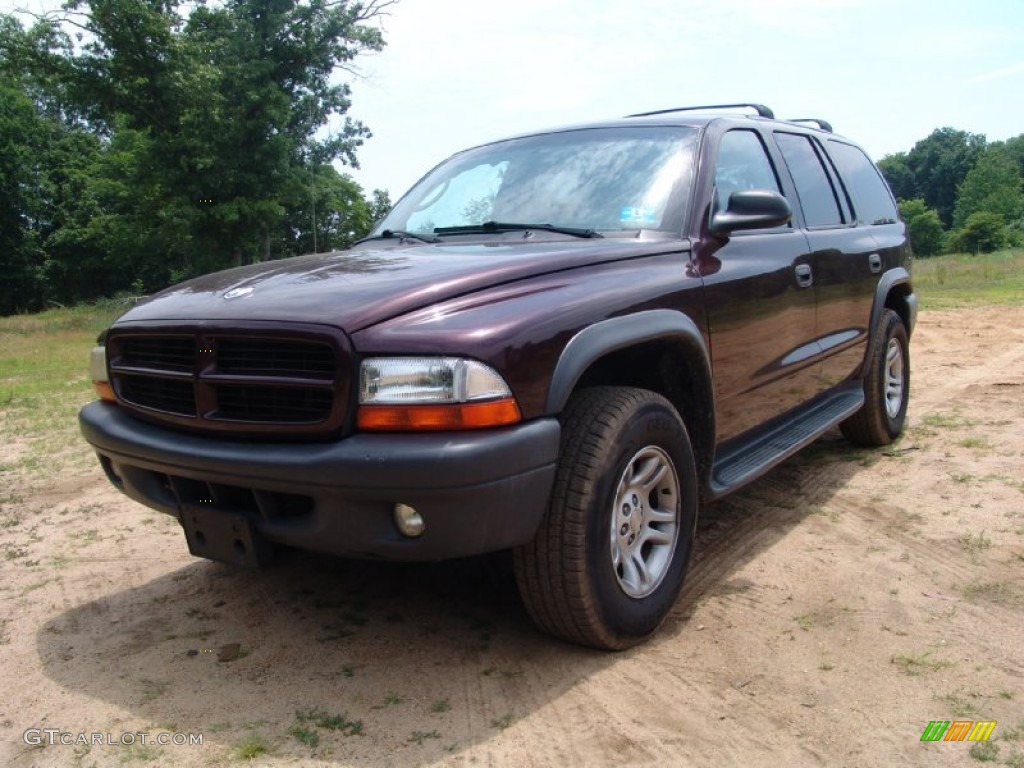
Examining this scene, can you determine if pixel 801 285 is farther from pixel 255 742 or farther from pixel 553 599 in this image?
pixel 255 742

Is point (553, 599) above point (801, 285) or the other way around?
the other way around

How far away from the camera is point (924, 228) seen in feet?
291

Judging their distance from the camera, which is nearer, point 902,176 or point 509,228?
point 509,228

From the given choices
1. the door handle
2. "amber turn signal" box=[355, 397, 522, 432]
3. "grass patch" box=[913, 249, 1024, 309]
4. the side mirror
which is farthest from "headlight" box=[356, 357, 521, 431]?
"grass patch" box=[913, 249, 1024, 309]

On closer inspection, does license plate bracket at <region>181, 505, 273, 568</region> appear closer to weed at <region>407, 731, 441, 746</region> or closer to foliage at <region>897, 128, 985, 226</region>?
weed at <region>407, 731, 441, 746</region>

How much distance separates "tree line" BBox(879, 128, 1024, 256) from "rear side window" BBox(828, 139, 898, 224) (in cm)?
6490

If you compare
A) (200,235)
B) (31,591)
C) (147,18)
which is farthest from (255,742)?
(200,235)

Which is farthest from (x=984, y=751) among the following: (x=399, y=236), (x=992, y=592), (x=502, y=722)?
(x=399, y=236)

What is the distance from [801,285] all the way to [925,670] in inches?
76.3

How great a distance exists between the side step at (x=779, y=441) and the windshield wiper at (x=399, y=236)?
152cm

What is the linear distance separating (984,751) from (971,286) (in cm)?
1943

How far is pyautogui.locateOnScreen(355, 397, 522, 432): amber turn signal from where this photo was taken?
229 centimetres

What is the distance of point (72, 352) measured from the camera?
14672mm

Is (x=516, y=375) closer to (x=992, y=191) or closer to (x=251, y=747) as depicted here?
(x=251, y=747)
